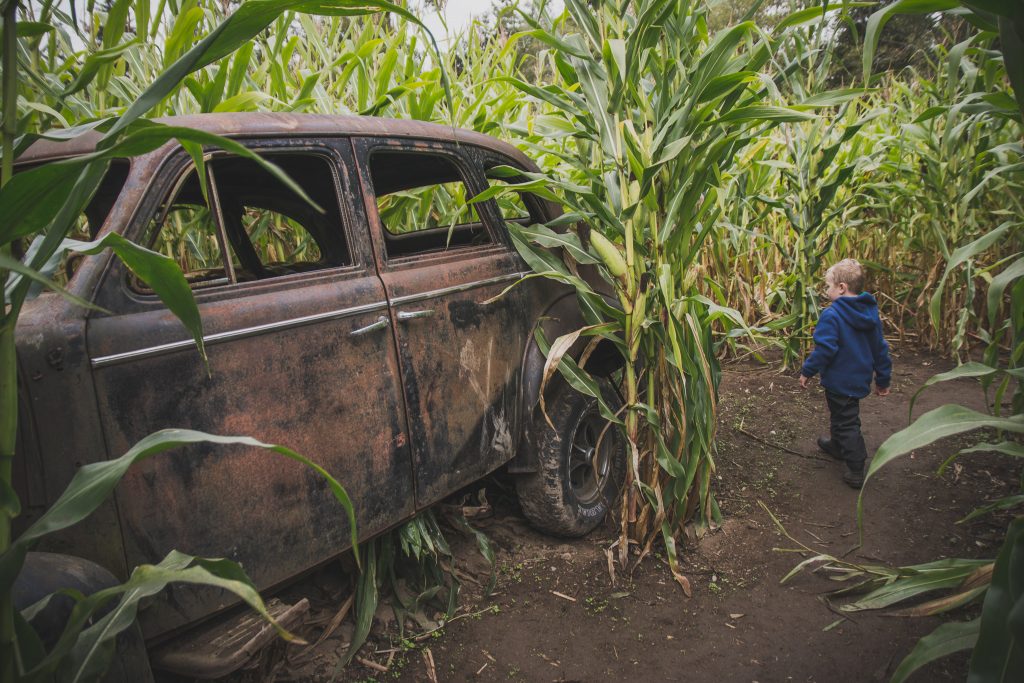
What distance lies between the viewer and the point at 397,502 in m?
2.13

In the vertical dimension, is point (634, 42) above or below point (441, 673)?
above

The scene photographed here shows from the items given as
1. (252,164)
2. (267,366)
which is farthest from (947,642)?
(252,164)

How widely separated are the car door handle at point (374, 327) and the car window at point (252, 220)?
26cm

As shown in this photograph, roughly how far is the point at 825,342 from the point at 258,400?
290 cm

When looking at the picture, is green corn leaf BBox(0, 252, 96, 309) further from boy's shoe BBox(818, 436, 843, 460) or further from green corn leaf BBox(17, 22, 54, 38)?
boy's shoe BBox(818, 436, 843, 460)

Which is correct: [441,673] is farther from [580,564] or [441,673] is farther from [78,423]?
[78,423]

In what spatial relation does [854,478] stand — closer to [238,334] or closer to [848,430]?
[848,430]

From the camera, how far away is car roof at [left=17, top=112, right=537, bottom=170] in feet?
5.80

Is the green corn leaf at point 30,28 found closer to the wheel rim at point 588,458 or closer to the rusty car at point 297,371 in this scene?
the rusty car at point 297,371

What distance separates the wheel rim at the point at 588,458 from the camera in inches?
116

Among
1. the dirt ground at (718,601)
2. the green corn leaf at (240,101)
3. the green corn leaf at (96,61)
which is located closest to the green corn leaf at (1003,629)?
the dirt ground at (718,601)

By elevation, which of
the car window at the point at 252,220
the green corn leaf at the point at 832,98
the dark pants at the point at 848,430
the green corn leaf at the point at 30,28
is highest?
the green corn leaf at the point at 30,28

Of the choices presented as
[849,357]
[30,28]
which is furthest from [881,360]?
[30,28]

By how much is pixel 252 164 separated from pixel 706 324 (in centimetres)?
191
